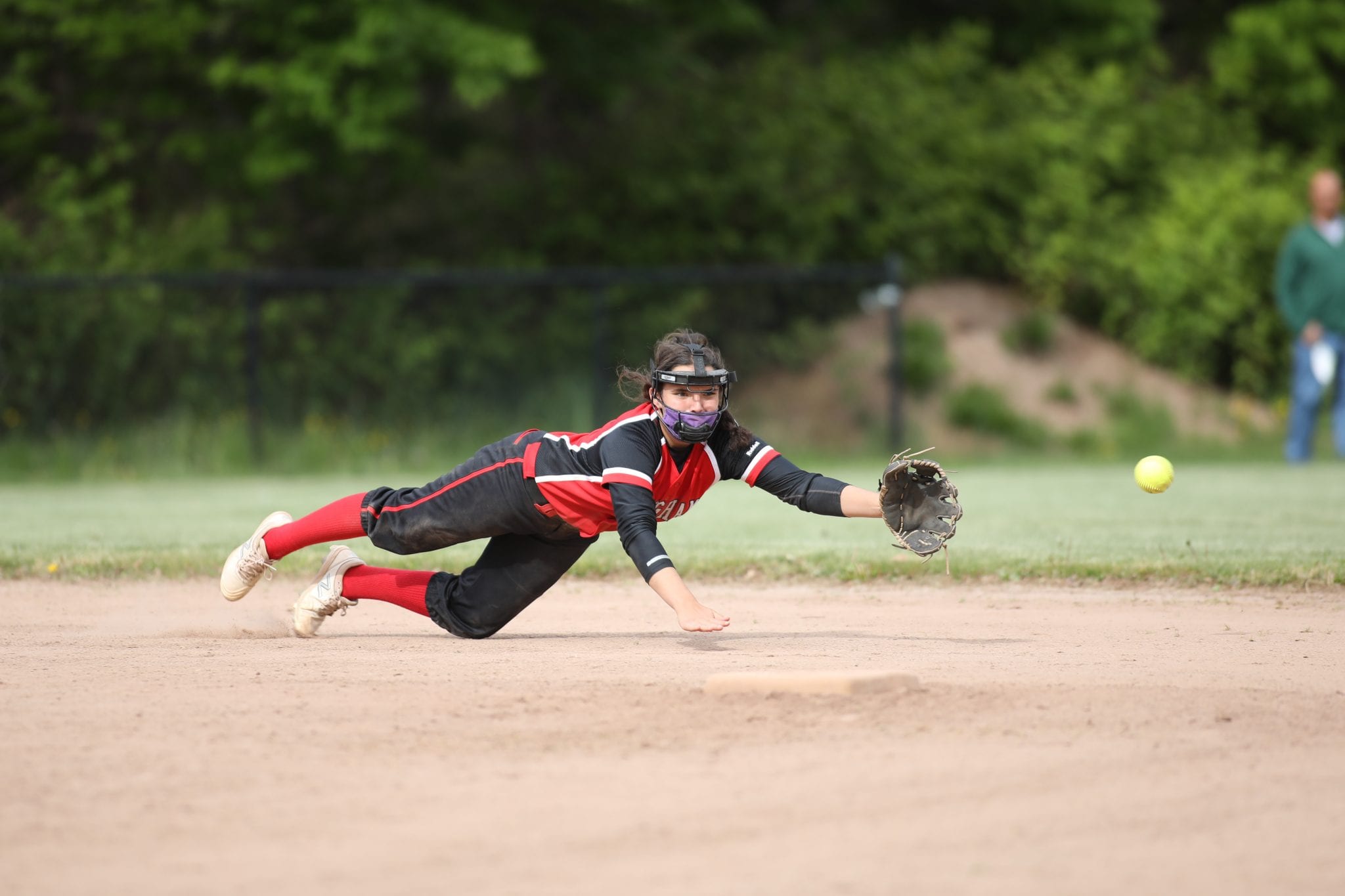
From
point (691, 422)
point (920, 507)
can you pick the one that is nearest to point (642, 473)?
point (691, 422)

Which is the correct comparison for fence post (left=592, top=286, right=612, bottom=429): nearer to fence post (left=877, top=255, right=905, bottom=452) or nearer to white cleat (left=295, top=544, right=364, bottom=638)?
fence post (left=877, top=255, right=905, bottom=452)

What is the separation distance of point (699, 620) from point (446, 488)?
4.99ft

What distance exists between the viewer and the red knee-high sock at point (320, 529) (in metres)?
6.39

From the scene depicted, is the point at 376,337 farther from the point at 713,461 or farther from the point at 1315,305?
the point at 713,461

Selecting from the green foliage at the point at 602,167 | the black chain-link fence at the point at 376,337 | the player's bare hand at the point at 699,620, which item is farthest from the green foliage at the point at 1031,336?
the player's bare hand at the point at 699,620

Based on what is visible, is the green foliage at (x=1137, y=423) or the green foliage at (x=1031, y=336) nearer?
the green foliage at (x=1137, y=423)

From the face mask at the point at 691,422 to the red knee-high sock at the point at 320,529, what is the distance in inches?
55.2

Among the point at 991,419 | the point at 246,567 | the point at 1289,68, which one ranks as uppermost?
the point at 1289,68

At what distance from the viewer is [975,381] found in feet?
66.1

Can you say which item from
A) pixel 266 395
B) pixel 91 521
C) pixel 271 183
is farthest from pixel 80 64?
pixel 91 521

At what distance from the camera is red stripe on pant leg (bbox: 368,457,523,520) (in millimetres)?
6219

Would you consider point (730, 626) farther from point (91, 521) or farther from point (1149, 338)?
point (1149, 338)

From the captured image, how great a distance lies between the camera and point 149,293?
17828mm

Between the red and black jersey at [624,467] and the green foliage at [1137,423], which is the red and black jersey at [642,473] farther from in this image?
the green foliage at [1137,423]
